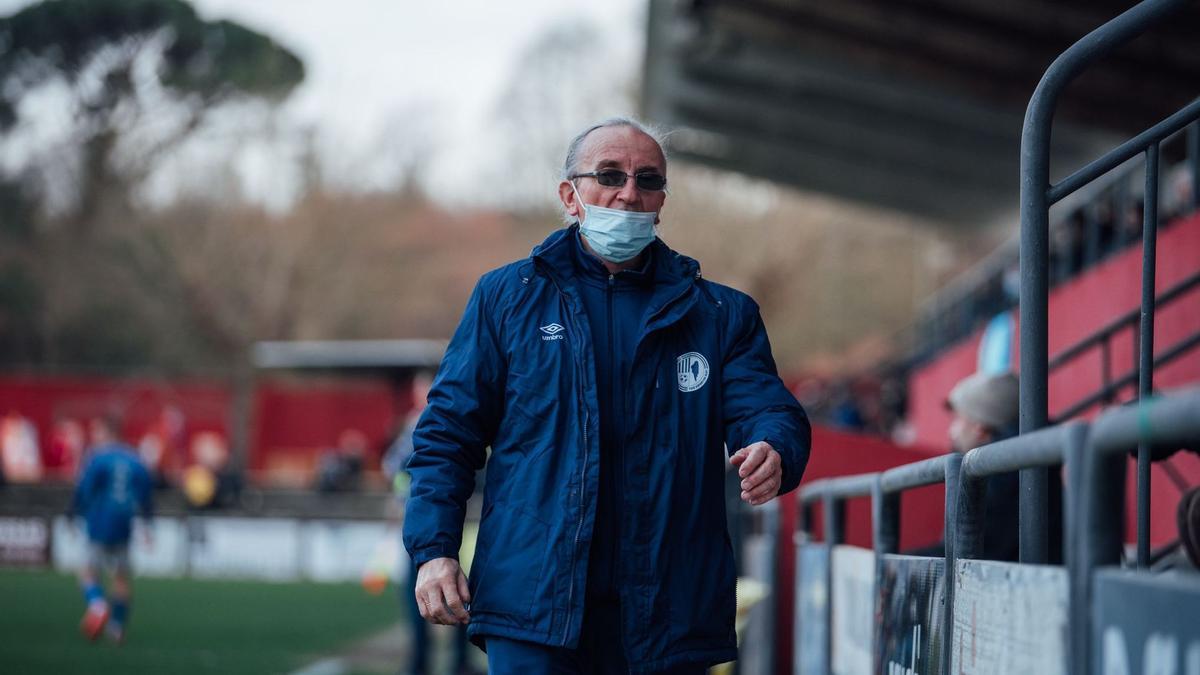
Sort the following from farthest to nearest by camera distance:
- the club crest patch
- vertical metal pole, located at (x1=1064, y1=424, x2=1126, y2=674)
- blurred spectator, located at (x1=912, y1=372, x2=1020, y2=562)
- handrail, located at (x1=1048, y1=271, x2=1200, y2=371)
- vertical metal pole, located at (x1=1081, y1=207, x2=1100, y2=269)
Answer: vertical metal pole, located at (x1=1081, y1=207, x2=1100, y2=269), handrail, located at (x1=1048, y1=271, x2=1200, y2=371), blurred spectator, located at (x1=912, y1=372, x2=1020, y2=562), the club crest patch, vertical metal pole, located at (x1=1064, y1=424, x2=1126, y2=674)

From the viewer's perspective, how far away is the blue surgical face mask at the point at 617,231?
3543 millimetres

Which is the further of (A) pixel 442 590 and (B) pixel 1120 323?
(B) pixel 1120 323

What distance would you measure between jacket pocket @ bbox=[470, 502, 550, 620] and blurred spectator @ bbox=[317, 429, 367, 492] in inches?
1134

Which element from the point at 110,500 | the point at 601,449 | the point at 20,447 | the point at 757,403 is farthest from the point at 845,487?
the point at 20,447

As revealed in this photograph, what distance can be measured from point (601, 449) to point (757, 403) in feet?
1.26

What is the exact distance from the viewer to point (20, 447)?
117 feet

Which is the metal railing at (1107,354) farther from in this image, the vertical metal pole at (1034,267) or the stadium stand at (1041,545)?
the vertical metal pole at (1034,267)

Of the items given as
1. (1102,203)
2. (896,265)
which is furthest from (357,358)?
(1102,203)

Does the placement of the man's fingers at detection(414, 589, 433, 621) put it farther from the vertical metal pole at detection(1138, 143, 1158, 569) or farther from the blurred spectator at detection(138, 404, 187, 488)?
the blurred spectator at detection(138, 404, 187, 488)

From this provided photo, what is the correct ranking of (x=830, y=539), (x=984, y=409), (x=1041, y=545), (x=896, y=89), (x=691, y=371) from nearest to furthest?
(x=1041, y=545)
(x=691, y=371)
(x=830, y=539)
(x=984, y=409)
(x=896, y=89)

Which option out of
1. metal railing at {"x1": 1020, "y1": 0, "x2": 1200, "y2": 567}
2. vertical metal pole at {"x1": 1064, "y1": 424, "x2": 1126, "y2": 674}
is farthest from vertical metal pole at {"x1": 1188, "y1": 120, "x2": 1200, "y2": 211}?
vertical metal pole at {"x1": 1064, "y1": 424, "x2": 1126, "y2": 674}

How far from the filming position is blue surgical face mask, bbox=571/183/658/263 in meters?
3.54

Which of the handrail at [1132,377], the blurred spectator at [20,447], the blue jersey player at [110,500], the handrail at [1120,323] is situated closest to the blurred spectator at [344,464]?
the blurred spectator at [20,447]

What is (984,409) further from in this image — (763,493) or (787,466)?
(763,493)
